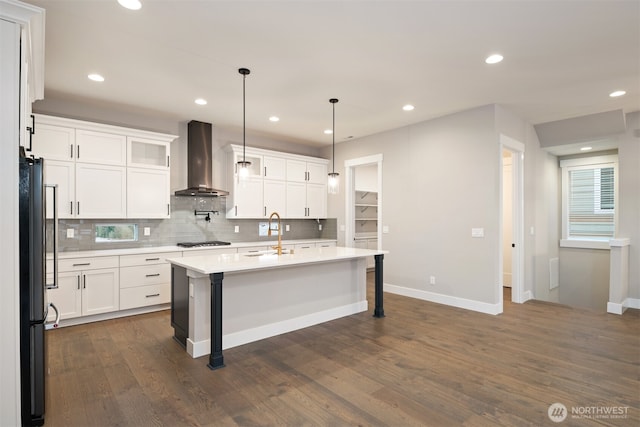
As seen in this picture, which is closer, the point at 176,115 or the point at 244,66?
the point at 244,66

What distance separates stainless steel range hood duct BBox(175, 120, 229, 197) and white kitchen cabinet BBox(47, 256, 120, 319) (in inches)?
59.4

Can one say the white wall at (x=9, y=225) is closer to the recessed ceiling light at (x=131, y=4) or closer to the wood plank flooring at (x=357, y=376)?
the wood plank flooring at (x=357, y=376)

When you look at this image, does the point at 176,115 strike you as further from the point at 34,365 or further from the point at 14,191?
the point at 34,365

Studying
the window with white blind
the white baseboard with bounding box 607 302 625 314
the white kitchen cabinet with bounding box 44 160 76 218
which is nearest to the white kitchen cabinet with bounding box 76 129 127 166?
the white kitchen cabinet with bounding box 44 160 76 218

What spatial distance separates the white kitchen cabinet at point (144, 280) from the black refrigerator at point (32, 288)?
2.27 meters

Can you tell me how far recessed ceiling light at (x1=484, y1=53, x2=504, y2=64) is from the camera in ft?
10.2

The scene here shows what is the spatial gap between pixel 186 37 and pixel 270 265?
209cm

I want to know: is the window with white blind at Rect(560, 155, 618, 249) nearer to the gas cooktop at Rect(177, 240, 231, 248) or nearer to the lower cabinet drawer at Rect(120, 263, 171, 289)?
the gas cooktop at Rect(177, 240, 231, 248)

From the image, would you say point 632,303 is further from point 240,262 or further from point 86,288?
point 86,288

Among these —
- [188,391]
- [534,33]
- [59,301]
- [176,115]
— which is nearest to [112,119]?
[176,115]

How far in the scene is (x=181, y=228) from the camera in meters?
5.32

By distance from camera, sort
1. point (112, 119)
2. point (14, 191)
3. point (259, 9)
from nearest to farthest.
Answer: point (14, 191) < point (259, 9) < point (112, 119)

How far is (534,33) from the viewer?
273 cm

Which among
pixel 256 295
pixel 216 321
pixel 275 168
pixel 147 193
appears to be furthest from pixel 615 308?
pixel 147 193
